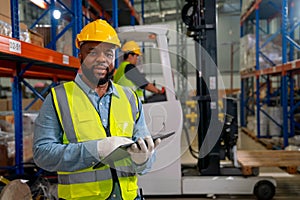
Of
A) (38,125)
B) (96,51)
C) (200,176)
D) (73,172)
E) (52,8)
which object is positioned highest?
(52,8)

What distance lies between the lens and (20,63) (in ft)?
13.0

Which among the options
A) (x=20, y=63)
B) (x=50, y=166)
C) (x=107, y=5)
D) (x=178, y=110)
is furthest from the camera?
(x=107, y=5)

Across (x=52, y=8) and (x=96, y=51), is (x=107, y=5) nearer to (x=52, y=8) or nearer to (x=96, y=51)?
(x=52, y=8)

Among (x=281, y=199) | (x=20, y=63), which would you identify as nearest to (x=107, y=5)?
(x=20, y=63)

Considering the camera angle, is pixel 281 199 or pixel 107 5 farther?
pixel 107 5

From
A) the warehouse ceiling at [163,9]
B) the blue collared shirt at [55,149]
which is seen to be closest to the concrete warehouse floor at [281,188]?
the blue collared shirt at [55,149]

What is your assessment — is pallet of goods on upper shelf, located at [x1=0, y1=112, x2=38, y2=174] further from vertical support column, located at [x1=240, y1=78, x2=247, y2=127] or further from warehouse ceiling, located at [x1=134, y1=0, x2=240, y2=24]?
warehouse ceiling, located at [x1=134, y1=0, x2=240, y2=24]

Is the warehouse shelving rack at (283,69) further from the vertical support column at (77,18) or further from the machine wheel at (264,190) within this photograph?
the vertical support column at (77,18)

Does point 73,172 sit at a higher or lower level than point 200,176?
higher

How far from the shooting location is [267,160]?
4590 mm

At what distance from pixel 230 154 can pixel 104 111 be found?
330 cm

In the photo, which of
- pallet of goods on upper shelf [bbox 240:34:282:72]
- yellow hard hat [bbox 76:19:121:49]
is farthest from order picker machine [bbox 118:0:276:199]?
pallet of goods on upper shelf [bbox 240:34:282:72]

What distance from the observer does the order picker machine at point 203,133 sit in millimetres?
4359

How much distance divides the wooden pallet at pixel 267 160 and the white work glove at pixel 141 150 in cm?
299
